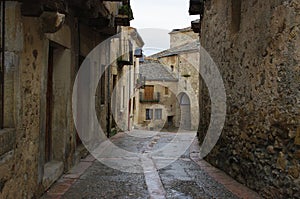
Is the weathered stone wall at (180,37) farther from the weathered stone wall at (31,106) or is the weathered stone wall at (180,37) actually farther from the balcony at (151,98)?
the weathered stone wall at (31,106)

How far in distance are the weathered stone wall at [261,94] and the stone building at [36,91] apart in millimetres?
2515

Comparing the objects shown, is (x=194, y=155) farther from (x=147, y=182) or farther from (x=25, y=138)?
(x=25, y=138)

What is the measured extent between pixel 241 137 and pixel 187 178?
113 cm

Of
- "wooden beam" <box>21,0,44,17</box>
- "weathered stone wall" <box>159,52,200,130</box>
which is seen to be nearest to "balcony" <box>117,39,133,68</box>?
"wooden beam" <box>21,0,44,17</box>

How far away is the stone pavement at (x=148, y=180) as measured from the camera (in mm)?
5133

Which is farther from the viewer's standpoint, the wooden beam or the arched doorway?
the arched doorway

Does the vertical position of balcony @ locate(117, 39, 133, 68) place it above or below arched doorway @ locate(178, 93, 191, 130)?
above

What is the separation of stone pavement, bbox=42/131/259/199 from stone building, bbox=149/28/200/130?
2351 cm

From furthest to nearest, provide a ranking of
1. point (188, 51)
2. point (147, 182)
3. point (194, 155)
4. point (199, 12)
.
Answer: point (188, 51) < point (199, 12) < point (194, 155) < point (147, 182)

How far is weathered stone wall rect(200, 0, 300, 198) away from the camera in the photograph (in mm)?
4250

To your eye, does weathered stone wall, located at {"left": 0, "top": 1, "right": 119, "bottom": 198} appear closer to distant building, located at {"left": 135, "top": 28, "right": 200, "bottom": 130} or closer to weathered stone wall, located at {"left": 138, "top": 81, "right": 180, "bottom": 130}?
distant building, located at {"left": 135, "top": 28, "right": 200, "bottom": 130}

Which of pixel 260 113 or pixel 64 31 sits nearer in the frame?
Answer: pixel 260 113

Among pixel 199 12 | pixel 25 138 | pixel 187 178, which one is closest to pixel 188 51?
pixel 199 12

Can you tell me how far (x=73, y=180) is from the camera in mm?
5859
